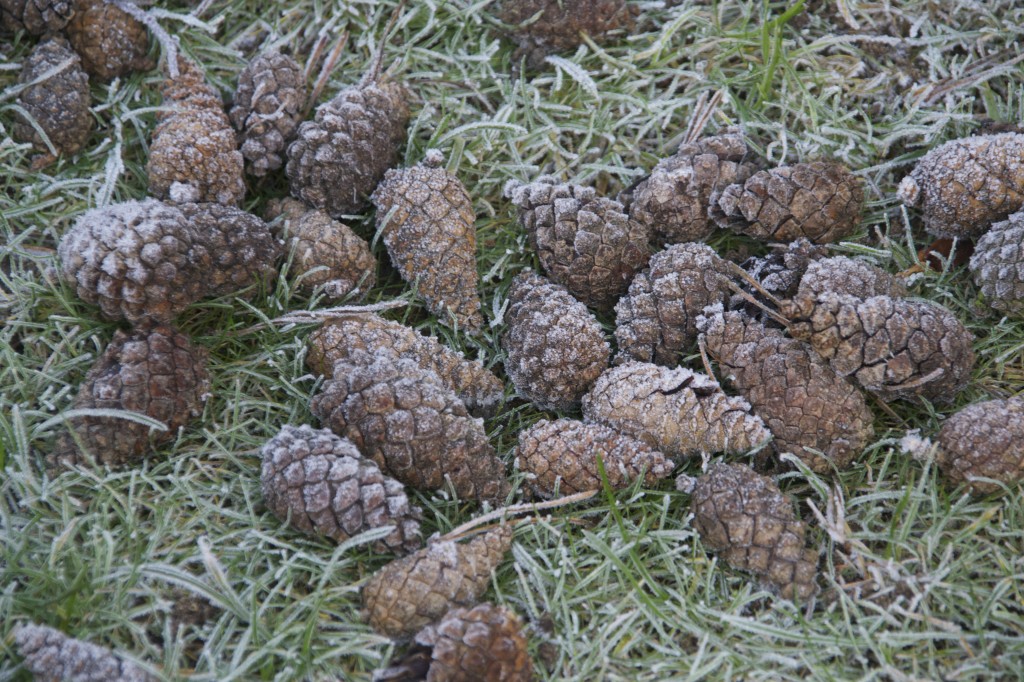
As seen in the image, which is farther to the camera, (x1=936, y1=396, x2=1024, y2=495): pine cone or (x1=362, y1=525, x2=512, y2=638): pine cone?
(x1=936, y1=396, x2=1024, y2=495): pine cone

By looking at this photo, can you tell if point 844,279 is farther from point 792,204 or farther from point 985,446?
point 985,446

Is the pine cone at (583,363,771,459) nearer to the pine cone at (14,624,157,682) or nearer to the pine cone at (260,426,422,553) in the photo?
the pine cone at (260,426,422,553)

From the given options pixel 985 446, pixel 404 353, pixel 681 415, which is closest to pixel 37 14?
pixel 404 353

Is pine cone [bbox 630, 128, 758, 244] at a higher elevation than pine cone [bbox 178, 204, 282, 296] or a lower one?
higher

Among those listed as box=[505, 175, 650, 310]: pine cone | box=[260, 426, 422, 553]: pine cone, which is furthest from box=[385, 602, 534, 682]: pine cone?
box=[505, 175, 650, 310]: pine cone

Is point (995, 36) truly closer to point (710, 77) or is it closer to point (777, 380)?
point (710, 77)
